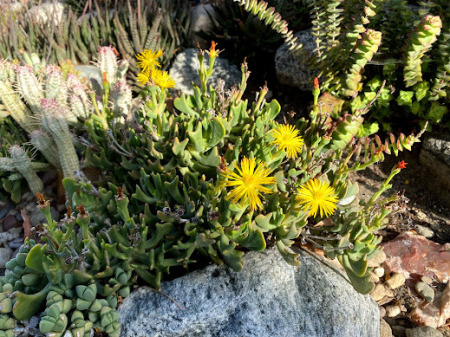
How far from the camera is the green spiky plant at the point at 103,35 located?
373 centimetres

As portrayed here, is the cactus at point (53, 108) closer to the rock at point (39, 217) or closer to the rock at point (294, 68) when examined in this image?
the rock at point (39, 217)

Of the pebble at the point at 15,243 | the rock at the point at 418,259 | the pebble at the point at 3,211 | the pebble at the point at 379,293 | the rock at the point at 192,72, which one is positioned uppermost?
the rock at the point at 192,72

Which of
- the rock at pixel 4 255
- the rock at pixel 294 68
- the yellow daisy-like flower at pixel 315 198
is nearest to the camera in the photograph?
the yellow daisy-like flower at pixel 315 198

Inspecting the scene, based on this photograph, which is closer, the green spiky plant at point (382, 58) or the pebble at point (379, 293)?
the pebble at point (379, 293)

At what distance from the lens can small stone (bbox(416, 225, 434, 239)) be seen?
8.73ft

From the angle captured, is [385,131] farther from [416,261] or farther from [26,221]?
[26,221]

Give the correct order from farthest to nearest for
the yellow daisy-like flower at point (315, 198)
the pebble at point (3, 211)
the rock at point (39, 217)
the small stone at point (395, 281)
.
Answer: the pebble at point (3, 211)
the rock at point (39, 217)
the small stone at point (395, 281)
the yellow daisy-like flower at point (315, 198)

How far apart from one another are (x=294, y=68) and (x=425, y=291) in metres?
1.86

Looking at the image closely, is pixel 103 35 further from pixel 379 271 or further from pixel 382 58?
Result: pixel 379 271

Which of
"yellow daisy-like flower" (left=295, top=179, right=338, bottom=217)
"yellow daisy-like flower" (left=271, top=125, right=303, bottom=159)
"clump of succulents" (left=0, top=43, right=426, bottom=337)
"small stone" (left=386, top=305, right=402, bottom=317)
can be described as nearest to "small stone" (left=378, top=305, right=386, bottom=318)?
"small stone" (left=386, top=305, right=402, bottom=317)

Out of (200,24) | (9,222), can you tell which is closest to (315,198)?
(9,222)

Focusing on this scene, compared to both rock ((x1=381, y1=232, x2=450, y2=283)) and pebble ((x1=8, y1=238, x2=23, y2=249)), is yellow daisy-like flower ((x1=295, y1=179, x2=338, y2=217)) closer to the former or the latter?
rock ((x1=381, y1=232, x2=450, y2=283))

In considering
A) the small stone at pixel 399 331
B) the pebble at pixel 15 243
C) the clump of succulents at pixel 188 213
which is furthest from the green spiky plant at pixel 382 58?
the pebble at pixel 15 243

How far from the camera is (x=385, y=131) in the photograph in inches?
119
